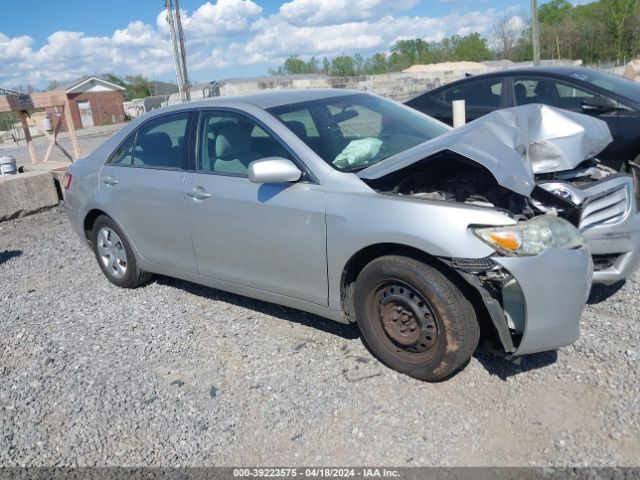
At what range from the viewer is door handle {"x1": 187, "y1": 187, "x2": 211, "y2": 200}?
4057 mm

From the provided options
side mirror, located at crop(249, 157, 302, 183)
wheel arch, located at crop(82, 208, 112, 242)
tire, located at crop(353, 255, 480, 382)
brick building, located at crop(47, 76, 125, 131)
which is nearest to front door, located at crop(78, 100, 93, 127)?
brick building, located at crop(47, 76, 125, 131)

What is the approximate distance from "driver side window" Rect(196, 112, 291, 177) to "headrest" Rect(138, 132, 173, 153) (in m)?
0.46

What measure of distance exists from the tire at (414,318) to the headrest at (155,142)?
211cm

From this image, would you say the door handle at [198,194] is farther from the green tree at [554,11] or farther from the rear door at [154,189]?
the green tree at [554,11]

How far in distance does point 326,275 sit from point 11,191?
672 centimetres

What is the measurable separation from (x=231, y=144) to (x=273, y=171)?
80 cm

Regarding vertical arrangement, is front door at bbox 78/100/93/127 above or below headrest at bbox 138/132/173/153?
above

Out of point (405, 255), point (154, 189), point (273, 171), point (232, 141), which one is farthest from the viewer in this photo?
point (154, 189)

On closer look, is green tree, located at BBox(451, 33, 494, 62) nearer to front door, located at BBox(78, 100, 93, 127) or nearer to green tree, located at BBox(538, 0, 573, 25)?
green tree, located at BBox(538, 0, 573, 25)

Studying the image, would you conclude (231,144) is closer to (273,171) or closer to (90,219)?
(273,171)

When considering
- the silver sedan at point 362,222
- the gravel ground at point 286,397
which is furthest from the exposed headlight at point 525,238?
the gravel ground at point 286,397

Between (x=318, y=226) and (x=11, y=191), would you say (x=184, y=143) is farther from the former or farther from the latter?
(x=11, y=191)

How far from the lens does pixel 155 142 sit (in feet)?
15.3

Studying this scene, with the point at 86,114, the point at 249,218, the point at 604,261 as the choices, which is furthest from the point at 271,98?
the point at 86,114
